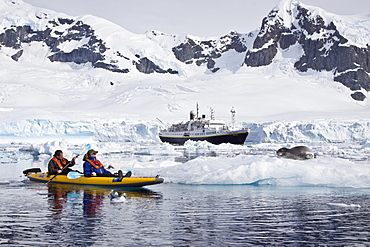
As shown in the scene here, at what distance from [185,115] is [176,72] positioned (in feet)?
212

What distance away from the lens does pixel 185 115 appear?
88.7 meters

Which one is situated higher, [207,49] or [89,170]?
[207,49]

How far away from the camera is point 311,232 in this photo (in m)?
6.85

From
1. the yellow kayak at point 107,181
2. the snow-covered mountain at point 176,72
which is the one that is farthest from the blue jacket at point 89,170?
the snow-covered mountain at point 176,72

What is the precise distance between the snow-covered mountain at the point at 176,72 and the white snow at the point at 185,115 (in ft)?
1.30

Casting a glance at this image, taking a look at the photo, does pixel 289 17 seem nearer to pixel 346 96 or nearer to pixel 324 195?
pixel 346 96

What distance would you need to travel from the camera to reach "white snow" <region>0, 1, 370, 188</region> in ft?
43.5

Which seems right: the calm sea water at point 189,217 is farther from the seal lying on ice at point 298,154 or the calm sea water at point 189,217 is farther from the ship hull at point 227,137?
the ship hull at point 227,137

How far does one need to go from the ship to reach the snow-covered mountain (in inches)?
204

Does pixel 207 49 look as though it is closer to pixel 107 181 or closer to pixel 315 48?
pixel 315 48

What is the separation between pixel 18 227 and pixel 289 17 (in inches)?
5796

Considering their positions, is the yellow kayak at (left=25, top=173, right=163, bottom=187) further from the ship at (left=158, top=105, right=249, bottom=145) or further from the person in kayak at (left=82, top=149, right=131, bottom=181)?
the ship at (left=158, top=105, right=249, bottom=145)

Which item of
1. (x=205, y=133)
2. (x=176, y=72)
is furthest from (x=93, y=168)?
(x=176, y=72)

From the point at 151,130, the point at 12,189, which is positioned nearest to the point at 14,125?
A: the point at 151,130
